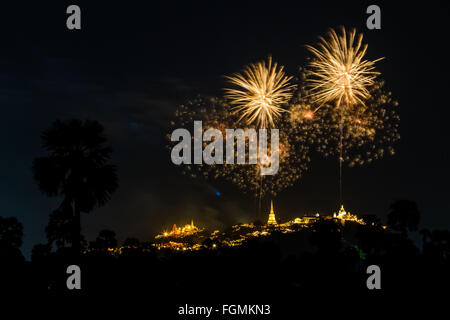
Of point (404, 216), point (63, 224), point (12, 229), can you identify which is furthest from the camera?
point (404, 216)

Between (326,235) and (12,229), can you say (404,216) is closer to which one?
(326,235)

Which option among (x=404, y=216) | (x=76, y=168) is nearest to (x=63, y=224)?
(x=76, y=168)

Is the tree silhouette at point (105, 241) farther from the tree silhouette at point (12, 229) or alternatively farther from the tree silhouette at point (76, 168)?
the tree silhouette at point (76, 168)

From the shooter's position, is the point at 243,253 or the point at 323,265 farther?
the point at 243,253

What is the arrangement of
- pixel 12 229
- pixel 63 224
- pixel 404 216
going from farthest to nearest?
pixel 404 216, pixel 12 229, pixel 63 224

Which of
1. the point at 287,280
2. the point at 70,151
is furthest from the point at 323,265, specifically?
the point at 70,151

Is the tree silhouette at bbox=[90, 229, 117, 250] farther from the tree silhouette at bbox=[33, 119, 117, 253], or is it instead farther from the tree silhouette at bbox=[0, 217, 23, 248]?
the tree silhouette at bbox=[33, 119, 117, 253]

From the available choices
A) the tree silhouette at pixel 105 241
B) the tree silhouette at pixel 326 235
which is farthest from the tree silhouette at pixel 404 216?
the tree silhouette at pixel 105 241

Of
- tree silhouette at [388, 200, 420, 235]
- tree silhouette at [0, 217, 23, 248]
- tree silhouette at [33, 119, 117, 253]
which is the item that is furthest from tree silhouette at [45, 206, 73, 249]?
tree silhouette at [388, 200, 420, 235]
